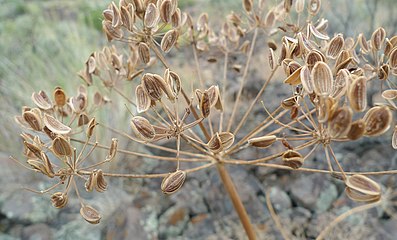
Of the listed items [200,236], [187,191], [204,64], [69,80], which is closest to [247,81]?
[204,64]

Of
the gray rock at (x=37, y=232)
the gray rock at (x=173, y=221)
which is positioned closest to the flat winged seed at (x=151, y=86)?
the gray rock at (x=173, y=221)

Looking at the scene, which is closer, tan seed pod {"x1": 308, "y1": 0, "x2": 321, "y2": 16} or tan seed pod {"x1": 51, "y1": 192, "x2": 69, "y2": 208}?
tan seed pod {"x1": 51, "y1": 192, "x2": 69, "y2": 208}

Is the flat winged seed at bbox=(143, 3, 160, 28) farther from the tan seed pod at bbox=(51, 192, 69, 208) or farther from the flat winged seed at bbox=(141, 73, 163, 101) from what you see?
the tan seed pod at bbox=(51, 192, 69, 208)

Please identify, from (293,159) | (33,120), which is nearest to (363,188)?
(293,159)

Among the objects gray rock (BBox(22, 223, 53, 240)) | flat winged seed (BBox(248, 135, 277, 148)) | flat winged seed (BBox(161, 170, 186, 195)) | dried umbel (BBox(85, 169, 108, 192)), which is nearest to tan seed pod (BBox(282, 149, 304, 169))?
flat winged seed (BBox(248, 135, 277, 148))

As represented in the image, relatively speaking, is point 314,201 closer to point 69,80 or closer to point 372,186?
point 372,186
